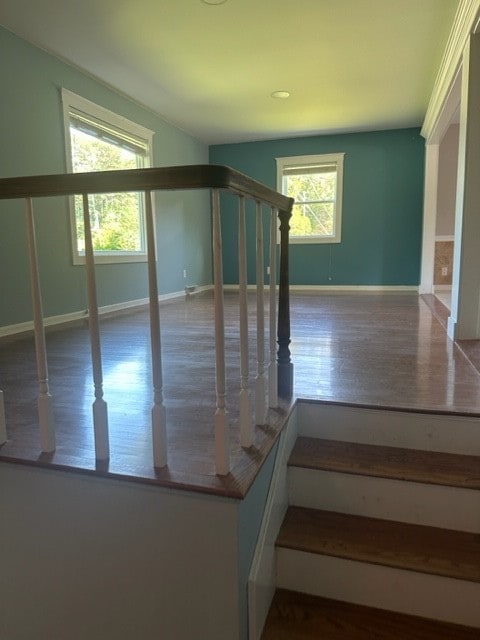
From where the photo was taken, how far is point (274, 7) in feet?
10.4

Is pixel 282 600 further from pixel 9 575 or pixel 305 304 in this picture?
pixel 305 304

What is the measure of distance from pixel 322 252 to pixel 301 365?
4720mm

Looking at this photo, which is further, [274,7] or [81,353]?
[274,7]

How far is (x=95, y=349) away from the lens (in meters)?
1.28

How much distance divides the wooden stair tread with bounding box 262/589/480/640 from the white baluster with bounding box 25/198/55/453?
919 millimetres

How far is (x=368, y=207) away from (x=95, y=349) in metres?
6.12

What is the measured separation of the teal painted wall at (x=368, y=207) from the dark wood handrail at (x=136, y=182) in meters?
5.46

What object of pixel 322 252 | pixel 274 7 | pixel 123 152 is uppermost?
pixel 274 7

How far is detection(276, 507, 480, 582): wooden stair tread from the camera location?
4.50 ft

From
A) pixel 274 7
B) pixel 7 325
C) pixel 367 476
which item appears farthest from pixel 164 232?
pixel 367 476

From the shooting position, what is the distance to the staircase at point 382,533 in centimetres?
136

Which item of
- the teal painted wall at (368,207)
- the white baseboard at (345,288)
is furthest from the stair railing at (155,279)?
the white baseboard at (345,288)

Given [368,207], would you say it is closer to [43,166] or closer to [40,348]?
[43,166]

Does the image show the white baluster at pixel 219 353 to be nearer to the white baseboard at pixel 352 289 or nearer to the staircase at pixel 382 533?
the staircase at pixel 382 533
